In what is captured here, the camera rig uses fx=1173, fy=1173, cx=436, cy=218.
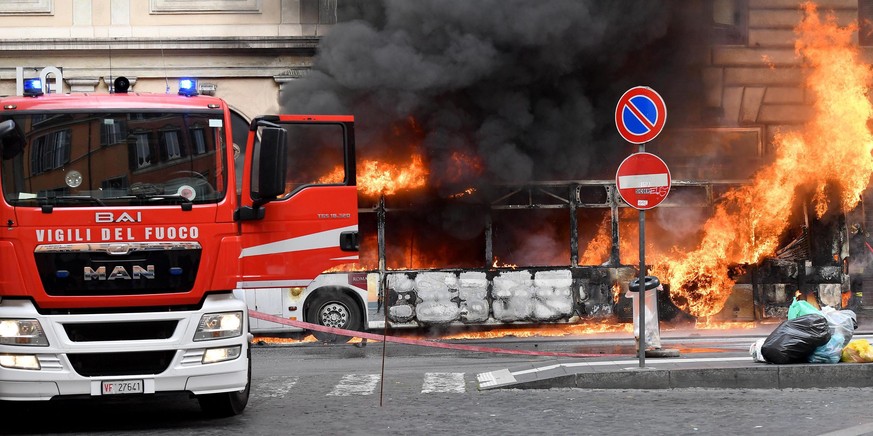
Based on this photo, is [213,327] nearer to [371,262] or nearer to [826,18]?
[371,262]

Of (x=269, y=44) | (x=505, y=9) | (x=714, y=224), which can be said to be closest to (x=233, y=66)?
(x=269, y=44)

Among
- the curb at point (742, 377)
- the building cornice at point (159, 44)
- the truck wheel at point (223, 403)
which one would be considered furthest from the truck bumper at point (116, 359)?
the building cornice at point (159, 44)

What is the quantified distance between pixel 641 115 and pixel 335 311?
6.29 meters

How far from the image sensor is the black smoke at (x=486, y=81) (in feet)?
57.4

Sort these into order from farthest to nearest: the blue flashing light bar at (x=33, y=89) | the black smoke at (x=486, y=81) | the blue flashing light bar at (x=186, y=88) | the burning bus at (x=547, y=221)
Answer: the black smoke at (x=486, y=81) < the burning bus at (x=547, y=221) < the blue flashing light bar at (x=186, y=88) < the blue flashing light bar at (x=33, y=89)

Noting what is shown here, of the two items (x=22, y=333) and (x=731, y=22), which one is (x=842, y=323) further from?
(x=731, y=22)

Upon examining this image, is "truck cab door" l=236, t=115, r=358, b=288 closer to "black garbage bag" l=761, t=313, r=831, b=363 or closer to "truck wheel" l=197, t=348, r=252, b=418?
"truck wheel" l=197, t=348, r=252, b=418

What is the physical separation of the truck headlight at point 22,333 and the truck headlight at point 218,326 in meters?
1.02

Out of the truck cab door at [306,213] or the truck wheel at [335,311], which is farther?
the truck wheel at [335,311]

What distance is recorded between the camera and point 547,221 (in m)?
17.0

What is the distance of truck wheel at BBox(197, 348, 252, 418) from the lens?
28.0ft

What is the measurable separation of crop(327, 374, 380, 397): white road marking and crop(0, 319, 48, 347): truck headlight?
287 cm

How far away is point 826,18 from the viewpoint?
20266 mm

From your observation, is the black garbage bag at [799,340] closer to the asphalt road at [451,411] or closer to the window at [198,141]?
the asphalt road at [451,411]
